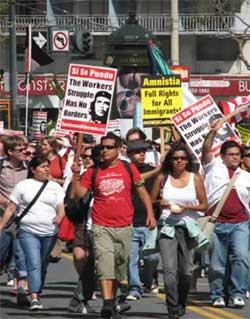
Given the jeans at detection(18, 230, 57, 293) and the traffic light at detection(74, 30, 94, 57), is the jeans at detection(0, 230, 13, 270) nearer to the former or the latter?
the jeans at detection(18, 230, 57, 293)

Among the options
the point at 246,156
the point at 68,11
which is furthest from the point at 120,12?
the point at 246,156

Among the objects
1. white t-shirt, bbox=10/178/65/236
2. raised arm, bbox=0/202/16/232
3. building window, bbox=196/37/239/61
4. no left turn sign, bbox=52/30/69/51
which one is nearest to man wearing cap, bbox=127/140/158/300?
white t-shirt, bbox=10/178/65/236

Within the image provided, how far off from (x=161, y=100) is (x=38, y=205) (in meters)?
6.96

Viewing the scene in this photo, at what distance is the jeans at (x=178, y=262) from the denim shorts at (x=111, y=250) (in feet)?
1.12

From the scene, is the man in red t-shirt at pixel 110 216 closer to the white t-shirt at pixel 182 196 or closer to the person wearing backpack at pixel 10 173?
the white t-shirt at pixel 182 196

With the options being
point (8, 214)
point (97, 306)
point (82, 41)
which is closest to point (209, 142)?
point (97, 306)

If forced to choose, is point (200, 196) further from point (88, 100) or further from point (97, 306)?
point (88, 100)

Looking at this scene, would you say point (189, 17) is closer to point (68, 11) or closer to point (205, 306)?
point (68, 11)

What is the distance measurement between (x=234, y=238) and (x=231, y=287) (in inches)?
21.4

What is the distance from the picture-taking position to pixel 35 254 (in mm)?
12031

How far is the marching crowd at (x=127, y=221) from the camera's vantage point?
11.3 metres

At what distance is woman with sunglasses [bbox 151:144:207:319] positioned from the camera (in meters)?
11.3

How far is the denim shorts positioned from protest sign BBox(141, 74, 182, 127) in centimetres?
699

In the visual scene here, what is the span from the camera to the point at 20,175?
1333 centimetres
